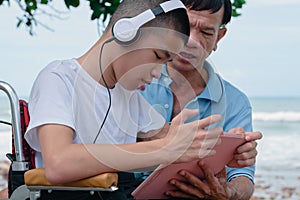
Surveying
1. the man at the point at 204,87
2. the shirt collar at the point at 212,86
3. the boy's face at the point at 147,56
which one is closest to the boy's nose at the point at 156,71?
the boy's face at the point at 147,56

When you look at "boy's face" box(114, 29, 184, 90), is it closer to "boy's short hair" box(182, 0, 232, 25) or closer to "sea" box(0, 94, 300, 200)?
"boy's short hair" box(182, 0, 232, 25)

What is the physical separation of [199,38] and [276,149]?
10.6 metres

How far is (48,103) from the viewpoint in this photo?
1.90 meters

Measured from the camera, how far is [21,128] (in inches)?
84.0

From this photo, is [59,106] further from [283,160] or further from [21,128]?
[283,160]

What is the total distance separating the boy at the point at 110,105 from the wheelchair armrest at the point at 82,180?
0.02 m

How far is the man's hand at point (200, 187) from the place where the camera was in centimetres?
211

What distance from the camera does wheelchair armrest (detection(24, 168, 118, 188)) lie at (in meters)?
1.86

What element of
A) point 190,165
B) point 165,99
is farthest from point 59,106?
point 165,99

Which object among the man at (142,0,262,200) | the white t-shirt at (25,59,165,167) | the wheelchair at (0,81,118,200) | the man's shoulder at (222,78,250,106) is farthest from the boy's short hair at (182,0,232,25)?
the wheelchair at (0,81,118,200)

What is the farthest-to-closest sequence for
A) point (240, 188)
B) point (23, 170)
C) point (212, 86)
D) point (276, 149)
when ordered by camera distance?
1. point (276, 149)
2. point (212, 86)
3. point (240, 188)
4. point (23, 170)

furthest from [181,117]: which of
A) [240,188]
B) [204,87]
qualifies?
[204,87]

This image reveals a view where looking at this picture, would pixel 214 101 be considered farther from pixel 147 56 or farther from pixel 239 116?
pixel 147 56

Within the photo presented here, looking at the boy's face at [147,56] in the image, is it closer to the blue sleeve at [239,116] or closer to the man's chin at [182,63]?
the man's chin at [182,63]
